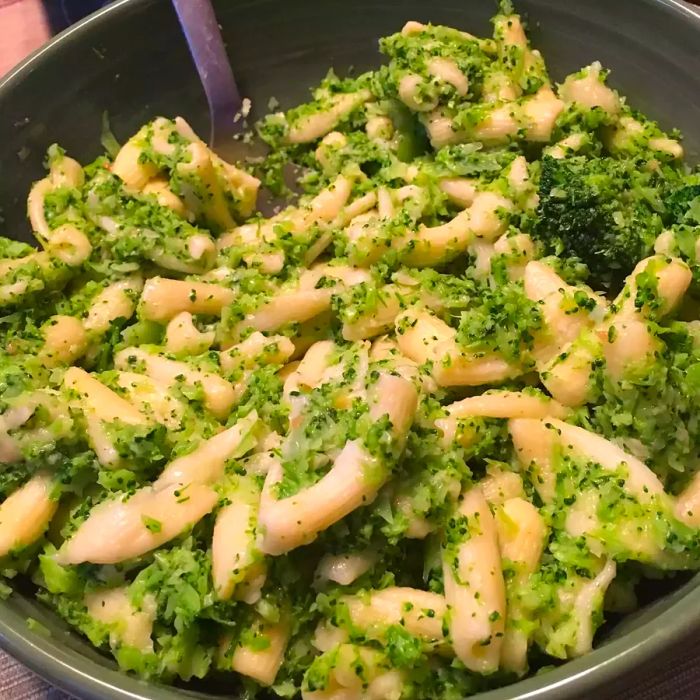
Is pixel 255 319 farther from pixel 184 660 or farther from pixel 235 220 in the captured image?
pixel 184 660

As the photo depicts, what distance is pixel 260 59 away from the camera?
1.67 metres

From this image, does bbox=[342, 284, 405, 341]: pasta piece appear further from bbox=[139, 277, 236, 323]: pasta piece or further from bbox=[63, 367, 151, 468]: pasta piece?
bbox=[63, 367, 151, 468]: pasta piece

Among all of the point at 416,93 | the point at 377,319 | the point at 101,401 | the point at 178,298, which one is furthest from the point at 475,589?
the point at 416,93

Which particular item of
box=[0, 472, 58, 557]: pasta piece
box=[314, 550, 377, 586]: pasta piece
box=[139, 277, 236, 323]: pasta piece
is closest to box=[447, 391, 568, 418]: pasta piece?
box=[314, 550, 377, 586]: pasta piece

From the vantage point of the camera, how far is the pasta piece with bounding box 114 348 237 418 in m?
1.21

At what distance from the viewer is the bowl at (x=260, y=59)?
1.41 metres

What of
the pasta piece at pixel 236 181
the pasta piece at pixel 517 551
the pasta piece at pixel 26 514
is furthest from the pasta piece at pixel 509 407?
the pasta piece at pixel 236 181

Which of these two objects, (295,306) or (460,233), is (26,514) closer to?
(295,306)

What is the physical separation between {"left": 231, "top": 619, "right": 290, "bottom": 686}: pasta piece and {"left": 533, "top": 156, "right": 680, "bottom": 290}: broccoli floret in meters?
0.68

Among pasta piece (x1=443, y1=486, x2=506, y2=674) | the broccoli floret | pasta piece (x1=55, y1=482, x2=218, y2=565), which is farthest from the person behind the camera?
the broccoli floret

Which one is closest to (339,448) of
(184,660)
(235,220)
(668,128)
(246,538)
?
(246,538)

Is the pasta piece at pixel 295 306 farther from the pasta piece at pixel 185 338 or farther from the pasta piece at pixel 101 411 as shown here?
the pasta piece at pixel 101 411

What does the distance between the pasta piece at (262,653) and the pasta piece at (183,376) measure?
0.33 metres

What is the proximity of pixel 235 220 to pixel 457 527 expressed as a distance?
0.80m
